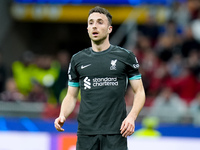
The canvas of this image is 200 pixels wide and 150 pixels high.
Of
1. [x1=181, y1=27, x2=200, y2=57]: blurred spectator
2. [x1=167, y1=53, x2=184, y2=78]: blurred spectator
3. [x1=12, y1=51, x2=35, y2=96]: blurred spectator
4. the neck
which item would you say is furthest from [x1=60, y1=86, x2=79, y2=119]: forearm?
[x1=12, y1=51, x2=35, y2=96]: blurred spectator

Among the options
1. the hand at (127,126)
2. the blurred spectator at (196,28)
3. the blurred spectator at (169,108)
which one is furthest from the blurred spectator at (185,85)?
the hand at (127,126)

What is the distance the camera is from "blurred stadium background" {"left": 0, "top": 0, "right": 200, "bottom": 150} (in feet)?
27.3

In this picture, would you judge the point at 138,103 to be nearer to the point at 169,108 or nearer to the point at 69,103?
the point at 69,103

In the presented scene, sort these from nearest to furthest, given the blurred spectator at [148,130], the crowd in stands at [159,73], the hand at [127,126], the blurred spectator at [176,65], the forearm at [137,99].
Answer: the hand at [127,126]
the forearm at [137,99]
the blurred spectator at [148,130]
the crowd in stands at [159,73]
the blurred spectator at [176,65]

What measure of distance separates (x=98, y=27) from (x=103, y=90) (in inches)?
23.7

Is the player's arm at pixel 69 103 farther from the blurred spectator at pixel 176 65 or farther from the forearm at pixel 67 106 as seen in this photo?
the blurred spectator at pixel 176 65

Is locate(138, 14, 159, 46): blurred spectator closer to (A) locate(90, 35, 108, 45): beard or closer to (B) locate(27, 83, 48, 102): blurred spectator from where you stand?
(B) locate(27, 83, 48, 102): blurred spectator

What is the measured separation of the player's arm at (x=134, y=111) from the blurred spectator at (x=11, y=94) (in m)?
6.60

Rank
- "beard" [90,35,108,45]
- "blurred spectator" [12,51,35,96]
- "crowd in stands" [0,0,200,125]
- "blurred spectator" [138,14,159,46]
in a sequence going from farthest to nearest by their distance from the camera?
"blurred spectator" [12,51,35,96], "blurred spectator" [138,14,159,46], "crowd in stands" [0,0,200,125], "beard" [90,35,108,45]

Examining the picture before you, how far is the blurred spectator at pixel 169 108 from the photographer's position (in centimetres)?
984

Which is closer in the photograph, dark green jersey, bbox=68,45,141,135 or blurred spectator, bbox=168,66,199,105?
dark green jersey, bbox=68,45,141,135

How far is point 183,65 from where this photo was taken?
11.0m

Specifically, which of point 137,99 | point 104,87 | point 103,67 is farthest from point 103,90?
point 137,99

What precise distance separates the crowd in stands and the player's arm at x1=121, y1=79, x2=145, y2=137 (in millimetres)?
4984
